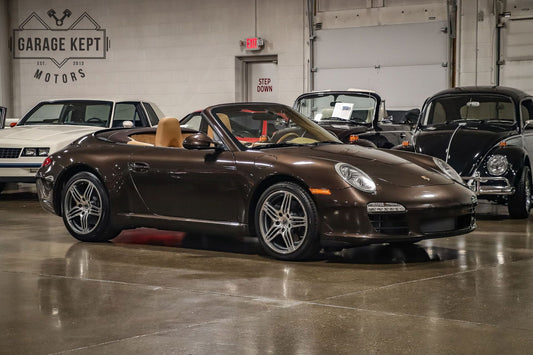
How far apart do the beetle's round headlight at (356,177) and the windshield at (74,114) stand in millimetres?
7121

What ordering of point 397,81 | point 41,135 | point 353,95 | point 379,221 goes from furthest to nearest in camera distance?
point 397,81
point 353,95
point 41,135
point 379,221

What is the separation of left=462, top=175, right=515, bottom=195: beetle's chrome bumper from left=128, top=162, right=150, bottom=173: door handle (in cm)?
381

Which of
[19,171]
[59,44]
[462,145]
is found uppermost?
[59,44]

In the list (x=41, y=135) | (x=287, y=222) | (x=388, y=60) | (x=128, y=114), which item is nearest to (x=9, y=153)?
(x=41, y=135)

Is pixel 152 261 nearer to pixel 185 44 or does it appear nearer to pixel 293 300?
pixel 293 300

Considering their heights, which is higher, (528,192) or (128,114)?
(128,114)

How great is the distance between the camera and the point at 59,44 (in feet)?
76.4

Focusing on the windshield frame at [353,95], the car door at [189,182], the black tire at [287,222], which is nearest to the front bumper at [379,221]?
the black tire at [287,222]

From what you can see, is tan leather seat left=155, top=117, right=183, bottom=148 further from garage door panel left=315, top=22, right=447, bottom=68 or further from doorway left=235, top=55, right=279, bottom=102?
doorway left=235, top=55, right=279, bottom=102

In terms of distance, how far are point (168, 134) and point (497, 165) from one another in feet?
13.0

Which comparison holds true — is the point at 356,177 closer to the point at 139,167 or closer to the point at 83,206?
the point at 139,167

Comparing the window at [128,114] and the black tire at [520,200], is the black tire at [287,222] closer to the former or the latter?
the black tire at [520,200]

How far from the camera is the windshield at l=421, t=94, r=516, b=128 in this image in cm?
1070

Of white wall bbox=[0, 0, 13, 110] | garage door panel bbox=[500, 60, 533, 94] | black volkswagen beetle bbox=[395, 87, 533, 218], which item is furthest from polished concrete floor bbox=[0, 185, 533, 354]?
white wall bbox=[0, 0, 13, 110]
